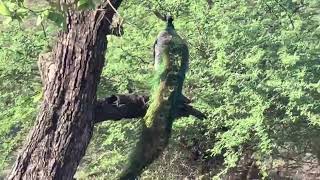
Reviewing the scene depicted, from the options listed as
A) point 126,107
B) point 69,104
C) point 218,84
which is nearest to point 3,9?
point 69,104

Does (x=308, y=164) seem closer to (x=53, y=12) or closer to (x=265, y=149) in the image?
(x=265, y=149)

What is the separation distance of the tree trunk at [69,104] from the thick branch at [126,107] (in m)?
0.22

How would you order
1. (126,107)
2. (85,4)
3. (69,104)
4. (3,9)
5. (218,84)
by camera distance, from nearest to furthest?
(3,9), (85,4), (69,104), (126,107), (218,84)

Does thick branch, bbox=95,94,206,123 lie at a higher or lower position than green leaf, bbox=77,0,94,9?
lower

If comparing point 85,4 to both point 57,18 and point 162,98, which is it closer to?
point 57,18

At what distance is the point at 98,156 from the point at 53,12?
6.08m

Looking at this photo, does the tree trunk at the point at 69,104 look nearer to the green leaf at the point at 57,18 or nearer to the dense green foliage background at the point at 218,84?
the green leaf at the point at 57,18

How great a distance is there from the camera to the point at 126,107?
4777mm

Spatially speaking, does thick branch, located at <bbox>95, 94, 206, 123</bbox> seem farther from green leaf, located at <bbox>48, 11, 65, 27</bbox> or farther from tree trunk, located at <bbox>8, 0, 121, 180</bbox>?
green leaf, located at <bbox>48, 11, 65, 27</bbox>

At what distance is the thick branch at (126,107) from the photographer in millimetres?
4672

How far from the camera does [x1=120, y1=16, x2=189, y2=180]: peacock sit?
14.2 ft

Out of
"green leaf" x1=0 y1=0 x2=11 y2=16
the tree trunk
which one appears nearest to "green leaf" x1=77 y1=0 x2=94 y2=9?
"green leaf" x1=0 y1=0 x2=11 y2=16

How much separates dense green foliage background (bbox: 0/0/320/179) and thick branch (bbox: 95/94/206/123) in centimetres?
275

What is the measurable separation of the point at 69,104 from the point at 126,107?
528mm
